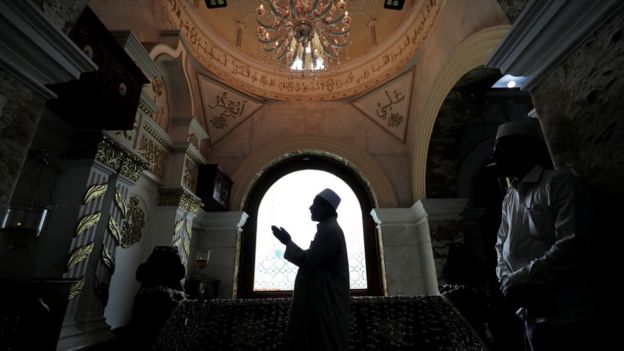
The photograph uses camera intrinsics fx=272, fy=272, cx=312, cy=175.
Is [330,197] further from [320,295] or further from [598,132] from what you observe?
[598,132]

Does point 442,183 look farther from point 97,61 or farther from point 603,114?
point 97,61

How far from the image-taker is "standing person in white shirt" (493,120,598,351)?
111 centimetres

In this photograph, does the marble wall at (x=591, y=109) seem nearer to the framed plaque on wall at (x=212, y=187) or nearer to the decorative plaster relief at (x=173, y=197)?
the decorative plaster relief at (x=173, y=197)

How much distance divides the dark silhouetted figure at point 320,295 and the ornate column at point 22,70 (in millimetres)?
1368

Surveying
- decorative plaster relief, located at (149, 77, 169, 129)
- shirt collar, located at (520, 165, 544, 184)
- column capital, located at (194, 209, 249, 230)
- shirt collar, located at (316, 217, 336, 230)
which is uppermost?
decorative plaster relief, located at (149, 77, 169, 129)

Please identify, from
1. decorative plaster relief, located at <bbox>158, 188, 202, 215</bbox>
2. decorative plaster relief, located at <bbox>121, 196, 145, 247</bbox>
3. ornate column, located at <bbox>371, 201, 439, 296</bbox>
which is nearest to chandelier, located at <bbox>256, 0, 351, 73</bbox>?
decorative plaster relief, located at <bbox>158, 188, 202, 215</bbox>

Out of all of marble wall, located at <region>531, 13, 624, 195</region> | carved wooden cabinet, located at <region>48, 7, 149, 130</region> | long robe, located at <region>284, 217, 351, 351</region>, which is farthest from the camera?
carved wooden cabinet, located at <region>48, 7, 149, 130</region>

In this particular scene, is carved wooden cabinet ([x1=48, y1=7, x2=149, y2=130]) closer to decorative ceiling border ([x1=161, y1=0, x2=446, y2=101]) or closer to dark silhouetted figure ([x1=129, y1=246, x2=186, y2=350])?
dark silhouetted figure ([x1=129, y1=246, x2=186, y2=350])

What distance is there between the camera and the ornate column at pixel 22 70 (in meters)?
1.18

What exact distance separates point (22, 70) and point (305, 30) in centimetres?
351

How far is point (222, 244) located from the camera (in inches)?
215

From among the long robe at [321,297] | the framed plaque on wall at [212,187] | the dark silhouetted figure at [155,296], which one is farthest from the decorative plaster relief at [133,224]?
the long robe at [321,297]

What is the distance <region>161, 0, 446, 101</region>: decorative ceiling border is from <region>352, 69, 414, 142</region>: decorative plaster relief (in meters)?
0.22

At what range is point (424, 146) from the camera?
5223 mm
